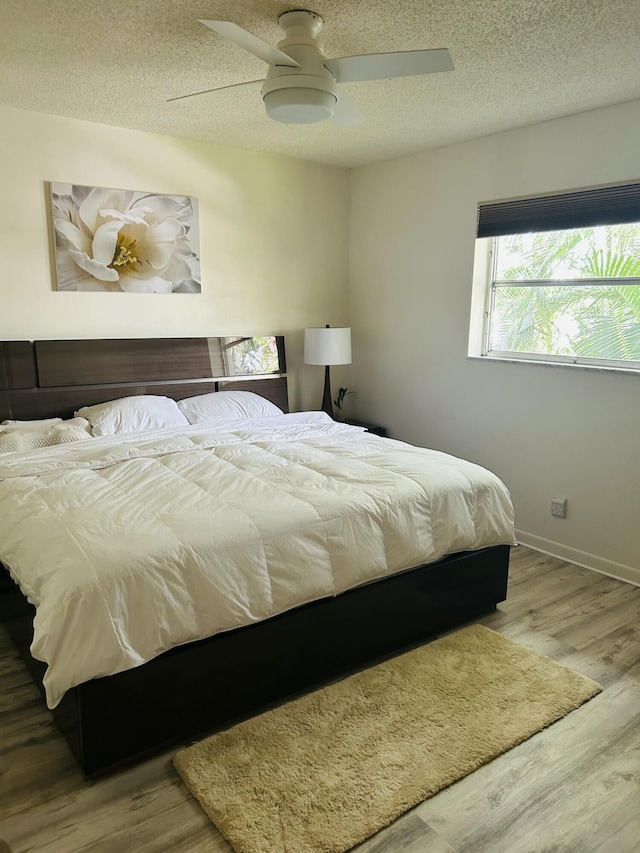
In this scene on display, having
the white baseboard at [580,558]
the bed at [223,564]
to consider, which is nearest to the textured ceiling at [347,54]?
the bed at [223,564]

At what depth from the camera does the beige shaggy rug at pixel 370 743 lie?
1.74m

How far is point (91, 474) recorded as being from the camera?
270 cm

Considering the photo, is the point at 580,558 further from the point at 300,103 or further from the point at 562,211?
the point at 300,103

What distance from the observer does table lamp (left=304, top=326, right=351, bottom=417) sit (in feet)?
14.4

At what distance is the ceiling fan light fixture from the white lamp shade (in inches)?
79.8

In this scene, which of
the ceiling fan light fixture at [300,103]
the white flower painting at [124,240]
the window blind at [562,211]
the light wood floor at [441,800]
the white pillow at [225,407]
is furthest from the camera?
the white pillow at [225,407]

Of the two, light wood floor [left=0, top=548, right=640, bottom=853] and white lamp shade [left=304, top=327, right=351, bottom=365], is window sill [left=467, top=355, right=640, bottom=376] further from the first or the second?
light wood floor [left=0, top=548, right=640, bottom=853]

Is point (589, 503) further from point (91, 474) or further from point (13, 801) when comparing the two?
point (13, 801)

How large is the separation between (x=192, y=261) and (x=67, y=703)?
2.94 meters

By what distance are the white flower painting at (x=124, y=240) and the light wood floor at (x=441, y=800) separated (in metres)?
2.33

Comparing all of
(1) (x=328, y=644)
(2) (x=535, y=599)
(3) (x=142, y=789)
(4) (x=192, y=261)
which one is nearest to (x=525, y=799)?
(1) (x=328, y=644)

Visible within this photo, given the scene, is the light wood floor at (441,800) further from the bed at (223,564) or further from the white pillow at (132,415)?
the white pillow at (132,415)

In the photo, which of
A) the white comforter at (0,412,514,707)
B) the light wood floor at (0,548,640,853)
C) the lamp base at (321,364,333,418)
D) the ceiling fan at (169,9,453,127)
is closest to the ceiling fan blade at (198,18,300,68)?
the ceiling fan at (169,9,453,127)

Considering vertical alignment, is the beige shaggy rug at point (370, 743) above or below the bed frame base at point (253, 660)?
below
